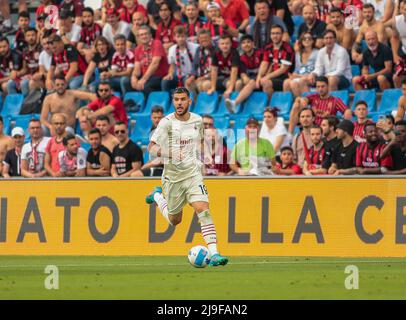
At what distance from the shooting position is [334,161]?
16.6 metres

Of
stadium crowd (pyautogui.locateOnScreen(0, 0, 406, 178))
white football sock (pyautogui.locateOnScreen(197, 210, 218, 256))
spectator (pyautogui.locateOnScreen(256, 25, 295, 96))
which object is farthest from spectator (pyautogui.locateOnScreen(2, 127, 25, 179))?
white football sock (pyautogui.locateOnScreen(197, 210, 218, 256))

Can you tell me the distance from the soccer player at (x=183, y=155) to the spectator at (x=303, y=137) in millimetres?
4199

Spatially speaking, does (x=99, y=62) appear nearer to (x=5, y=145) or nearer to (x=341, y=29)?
(x=5, y=145)

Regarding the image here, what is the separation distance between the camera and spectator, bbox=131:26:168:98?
20.9 m

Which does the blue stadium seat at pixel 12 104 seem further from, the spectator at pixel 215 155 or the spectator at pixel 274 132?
the spectator at pixel 274 132

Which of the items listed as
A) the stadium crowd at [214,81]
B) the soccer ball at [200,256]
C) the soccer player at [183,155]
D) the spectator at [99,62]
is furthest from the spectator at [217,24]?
the soccer ball at [200,256]

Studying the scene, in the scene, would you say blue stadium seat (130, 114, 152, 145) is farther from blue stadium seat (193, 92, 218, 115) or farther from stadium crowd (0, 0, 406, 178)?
blue stadium seat (193, 92, 218, 115)

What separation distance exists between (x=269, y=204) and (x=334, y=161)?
135cm

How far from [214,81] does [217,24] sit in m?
1.18

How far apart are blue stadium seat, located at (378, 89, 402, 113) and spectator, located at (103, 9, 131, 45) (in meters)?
6.24

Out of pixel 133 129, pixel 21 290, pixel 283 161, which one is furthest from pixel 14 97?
pixel 21 290

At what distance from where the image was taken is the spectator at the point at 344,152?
1645 cm

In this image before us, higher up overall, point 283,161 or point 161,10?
point 161,10

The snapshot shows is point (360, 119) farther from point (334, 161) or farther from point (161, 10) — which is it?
point (161, 10)
